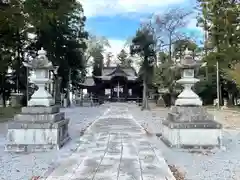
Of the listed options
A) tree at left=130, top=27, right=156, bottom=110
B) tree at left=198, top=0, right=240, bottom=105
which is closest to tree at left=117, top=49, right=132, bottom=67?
tree at left=198, top=0, right=240, bottom=105

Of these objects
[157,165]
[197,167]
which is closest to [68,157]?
[157,165]

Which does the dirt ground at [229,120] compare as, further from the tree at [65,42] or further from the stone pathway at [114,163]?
the tree at [65,42]

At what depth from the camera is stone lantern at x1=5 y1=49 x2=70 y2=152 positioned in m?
7.40

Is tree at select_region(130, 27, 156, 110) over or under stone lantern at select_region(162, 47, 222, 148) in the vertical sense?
over

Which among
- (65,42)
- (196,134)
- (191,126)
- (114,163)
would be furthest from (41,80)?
(65,42)

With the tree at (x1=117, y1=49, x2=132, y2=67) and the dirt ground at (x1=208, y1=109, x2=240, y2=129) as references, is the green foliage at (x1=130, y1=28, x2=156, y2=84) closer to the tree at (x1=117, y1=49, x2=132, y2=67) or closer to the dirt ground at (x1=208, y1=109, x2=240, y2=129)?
the dirt ground at (x1=208, y1=109, x2=240, y2=129)

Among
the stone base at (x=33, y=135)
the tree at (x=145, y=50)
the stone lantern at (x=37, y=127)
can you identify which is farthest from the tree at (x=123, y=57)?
the stone base at (x=33, y=135)

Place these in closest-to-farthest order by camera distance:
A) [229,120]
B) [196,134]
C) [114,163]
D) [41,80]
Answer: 1. [114,163]
2. [196,134]
3. [41,80]
4. [229,120]

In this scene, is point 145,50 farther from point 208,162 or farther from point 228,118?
point 208,162

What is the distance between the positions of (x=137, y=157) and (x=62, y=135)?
264 cm

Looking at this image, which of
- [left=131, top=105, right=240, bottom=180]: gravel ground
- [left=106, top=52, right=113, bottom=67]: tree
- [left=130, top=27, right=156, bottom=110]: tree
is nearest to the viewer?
[left=131, top=105, right=240, bottom=180]: gravel ground

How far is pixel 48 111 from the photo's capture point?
764 cm

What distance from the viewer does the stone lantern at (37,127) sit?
7.40 meters

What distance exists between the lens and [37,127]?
293 inches
